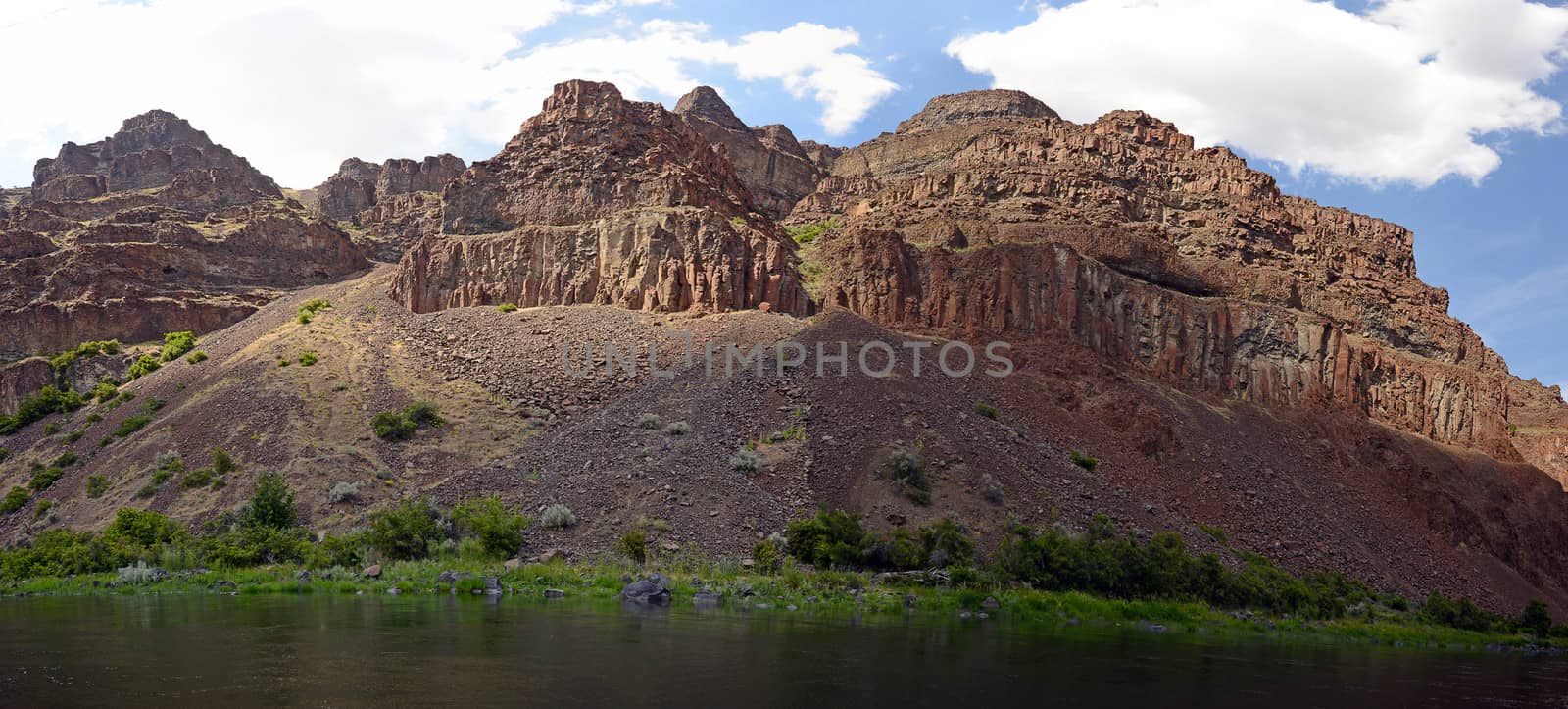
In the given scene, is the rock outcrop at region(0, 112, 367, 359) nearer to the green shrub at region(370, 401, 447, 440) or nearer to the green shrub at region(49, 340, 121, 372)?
the green shrub at region(49, 340, 121, 372)

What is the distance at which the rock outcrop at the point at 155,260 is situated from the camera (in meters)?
81.0

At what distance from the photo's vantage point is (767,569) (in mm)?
38906

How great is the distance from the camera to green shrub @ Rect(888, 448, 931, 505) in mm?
43969

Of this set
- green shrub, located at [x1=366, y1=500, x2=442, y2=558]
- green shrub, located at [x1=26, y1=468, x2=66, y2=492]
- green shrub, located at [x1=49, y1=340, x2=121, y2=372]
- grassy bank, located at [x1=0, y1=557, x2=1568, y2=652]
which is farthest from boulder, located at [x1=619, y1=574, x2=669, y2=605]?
green shrub, located at [x1=49, y1=340, x2=121, y2=372]

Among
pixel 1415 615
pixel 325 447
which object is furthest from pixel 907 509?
pixel 325 447

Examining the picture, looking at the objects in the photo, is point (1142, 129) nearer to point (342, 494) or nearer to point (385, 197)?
point (342, 494)

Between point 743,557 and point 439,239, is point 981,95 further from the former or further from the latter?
point 743,557

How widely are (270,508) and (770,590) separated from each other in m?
22.6

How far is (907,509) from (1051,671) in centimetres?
1912

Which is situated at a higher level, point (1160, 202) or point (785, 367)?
point (1160, 202)

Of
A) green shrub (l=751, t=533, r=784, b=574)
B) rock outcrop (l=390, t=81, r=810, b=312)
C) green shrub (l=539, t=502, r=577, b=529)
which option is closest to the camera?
green shrub (l=751, t=533, r=784, b=574)

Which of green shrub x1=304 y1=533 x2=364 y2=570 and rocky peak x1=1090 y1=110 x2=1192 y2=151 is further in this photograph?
rocky peak x1=1090 y1=110 x2=1192 y2=151

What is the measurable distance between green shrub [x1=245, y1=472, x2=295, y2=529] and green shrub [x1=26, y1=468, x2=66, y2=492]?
17379 millimetres

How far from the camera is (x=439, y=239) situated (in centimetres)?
7244
